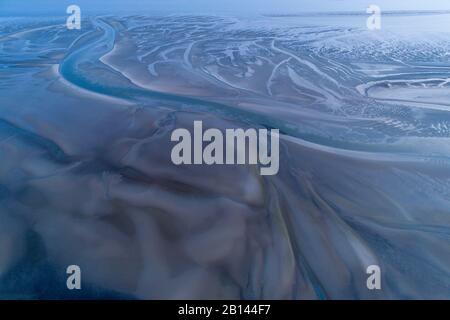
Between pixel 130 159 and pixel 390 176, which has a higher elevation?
pixel 130 159

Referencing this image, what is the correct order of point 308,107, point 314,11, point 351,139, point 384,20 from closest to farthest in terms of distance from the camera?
point 351,139, point 308,107, point 384,20, point 314,11

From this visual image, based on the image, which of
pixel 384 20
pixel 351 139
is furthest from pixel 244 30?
pixel 351 139

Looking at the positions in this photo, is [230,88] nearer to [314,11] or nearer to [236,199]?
[236,199]

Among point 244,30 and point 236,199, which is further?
point 244,30

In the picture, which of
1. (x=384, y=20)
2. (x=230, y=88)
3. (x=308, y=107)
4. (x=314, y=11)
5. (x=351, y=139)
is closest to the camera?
(x=351, y=139)
